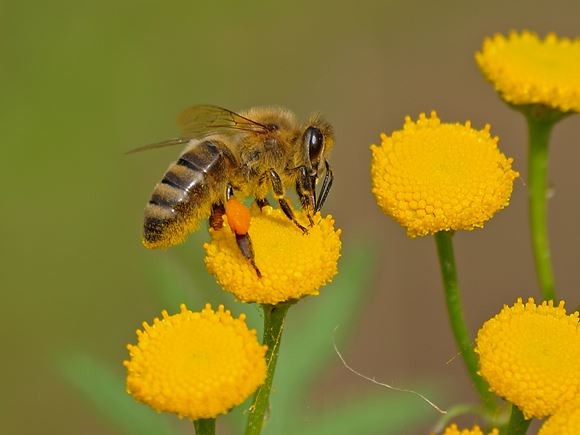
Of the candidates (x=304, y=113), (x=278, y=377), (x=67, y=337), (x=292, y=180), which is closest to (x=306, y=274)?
(x=292, y=180)

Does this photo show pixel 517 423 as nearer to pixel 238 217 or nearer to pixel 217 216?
pixel 238 217

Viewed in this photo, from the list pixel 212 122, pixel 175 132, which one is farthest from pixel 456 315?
pixel 175 132

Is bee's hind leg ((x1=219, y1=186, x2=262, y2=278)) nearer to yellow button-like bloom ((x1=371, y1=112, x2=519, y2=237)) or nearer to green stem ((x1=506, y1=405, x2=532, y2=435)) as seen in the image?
yellow button-like bloom ((x1=371, y1=112, x2=519, y2=237))

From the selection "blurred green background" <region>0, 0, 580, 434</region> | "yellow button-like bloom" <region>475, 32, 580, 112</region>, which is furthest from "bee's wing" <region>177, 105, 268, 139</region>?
"blurred green background" <region>0, 0, 580, 434</region>

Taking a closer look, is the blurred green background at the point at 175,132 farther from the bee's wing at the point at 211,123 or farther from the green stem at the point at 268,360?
the green stem at the point at 268,360

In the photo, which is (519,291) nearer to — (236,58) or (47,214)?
(236,58)
